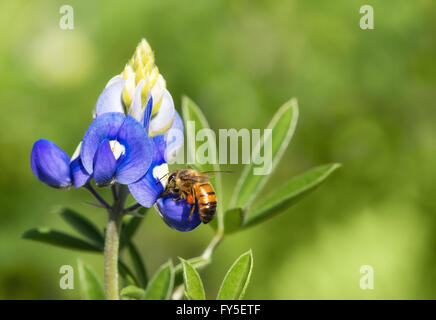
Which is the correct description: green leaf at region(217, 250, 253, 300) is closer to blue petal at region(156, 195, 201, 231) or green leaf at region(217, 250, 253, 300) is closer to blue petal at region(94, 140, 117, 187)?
blue petal at region(156, 195, 201, 231)

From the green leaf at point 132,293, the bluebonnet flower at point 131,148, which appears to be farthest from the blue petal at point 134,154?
the green leaf at point 132,293

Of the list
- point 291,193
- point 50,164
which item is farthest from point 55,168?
point 291,193

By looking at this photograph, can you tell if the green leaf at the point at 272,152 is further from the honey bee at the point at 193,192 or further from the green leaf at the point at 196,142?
the honey bee at the point at 193,192

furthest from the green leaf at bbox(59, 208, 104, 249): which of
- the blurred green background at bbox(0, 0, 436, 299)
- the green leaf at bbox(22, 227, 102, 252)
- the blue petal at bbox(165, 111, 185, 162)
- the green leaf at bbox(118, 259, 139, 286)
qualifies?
the blurred green background at bbox(0, 0, 436, 299)

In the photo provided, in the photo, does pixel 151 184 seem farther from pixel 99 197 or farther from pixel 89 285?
pixel 89 285

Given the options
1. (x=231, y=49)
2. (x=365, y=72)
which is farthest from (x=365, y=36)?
(x=231, y=49)
